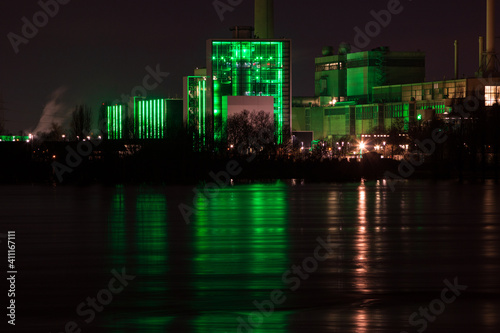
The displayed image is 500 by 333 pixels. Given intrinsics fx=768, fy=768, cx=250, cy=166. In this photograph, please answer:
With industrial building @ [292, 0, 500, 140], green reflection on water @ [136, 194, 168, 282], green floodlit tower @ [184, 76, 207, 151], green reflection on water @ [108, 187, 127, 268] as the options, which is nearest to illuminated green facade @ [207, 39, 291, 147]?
green floodlit tower @ [184, 76, 207, 151]

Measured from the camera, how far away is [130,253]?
65.8 ft

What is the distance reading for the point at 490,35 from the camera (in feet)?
475

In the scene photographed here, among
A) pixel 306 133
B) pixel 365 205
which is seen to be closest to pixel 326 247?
pixel 365 205

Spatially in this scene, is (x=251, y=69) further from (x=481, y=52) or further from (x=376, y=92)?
(x=481, y=52)

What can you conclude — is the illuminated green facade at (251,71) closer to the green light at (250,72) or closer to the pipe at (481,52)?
the green light at (250,72)

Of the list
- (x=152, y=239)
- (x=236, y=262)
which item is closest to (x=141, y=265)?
(x=236, y=262)

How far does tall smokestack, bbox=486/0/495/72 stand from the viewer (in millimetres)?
138625

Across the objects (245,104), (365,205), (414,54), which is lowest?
(365,205)

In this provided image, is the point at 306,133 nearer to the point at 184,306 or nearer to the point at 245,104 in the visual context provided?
the point at 245,104

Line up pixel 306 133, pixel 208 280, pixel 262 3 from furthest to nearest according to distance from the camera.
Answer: pixel 306 133 < pixel 262 3 < pixel 208 280

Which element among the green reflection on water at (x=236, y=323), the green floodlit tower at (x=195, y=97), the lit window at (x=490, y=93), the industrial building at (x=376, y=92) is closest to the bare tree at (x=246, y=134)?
the green floodlit tower at (x=195, y=97)

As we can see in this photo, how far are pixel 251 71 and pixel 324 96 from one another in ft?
126

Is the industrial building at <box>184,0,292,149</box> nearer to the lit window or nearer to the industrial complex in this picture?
the industrial complex

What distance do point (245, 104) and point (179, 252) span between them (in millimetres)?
123639
